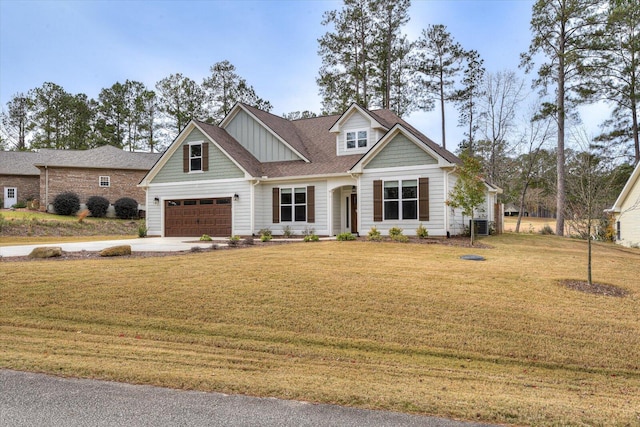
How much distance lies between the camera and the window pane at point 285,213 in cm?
1993

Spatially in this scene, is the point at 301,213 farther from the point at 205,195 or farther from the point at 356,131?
the point at 205,195

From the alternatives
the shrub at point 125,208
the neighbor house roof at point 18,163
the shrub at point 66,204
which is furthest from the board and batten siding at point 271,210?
the neighbor house roof at point 18,163

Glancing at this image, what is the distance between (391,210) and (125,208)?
25.6m

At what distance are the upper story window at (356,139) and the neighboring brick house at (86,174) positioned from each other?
23.3 metres

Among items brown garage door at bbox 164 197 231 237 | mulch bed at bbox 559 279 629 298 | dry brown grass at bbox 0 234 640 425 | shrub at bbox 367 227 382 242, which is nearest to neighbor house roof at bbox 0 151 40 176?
brown garage door at bbox 164 197 231 237

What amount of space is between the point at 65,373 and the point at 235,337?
7.88 ft

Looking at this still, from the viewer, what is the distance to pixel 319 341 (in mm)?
6488

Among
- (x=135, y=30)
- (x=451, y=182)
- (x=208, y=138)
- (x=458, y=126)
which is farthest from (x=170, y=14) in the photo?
(x=458, y=126)

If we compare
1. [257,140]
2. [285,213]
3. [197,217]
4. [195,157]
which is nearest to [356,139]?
[285,213]

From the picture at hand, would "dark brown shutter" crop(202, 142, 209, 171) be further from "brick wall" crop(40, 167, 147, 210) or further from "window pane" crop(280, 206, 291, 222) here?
"brick wall" crop(40, 167, 147, 210)

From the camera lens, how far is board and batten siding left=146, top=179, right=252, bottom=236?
1992cm

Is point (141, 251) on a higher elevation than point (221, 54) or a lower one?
lower

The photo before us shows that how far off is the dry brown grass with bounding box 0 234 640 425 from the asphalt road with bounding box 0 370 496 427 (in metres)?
0.23

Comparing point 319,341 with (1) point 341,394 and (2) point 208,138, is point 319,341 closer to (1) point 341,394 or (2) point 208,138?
(1) point 341,394
